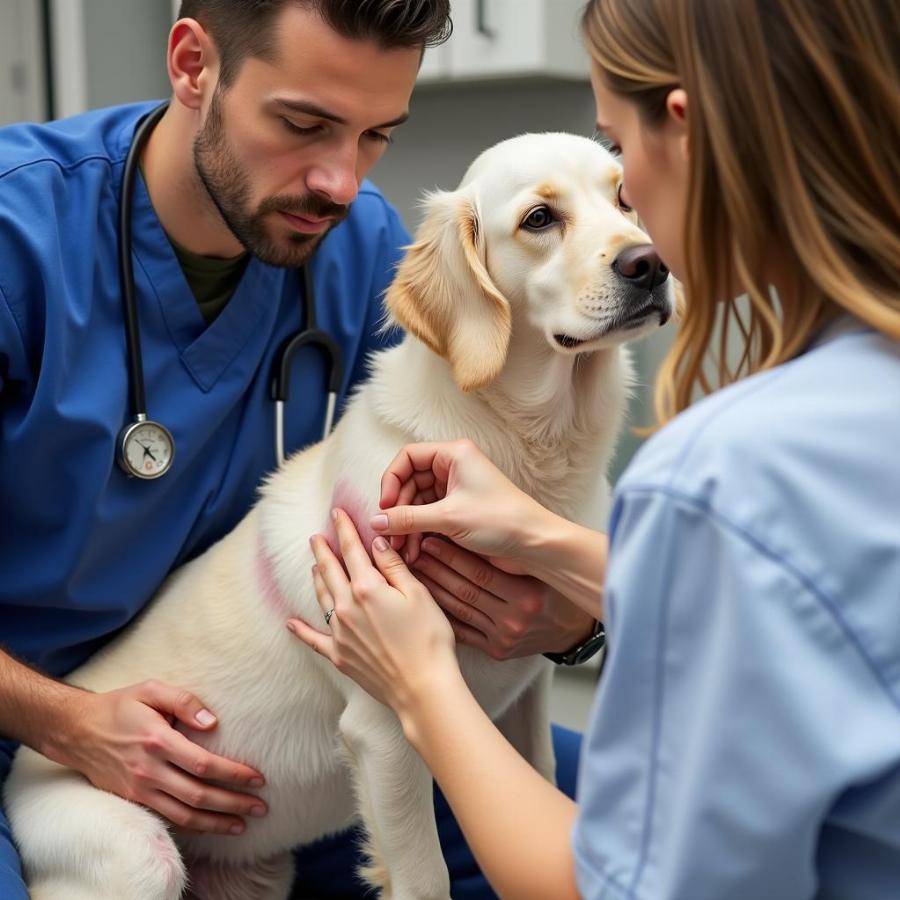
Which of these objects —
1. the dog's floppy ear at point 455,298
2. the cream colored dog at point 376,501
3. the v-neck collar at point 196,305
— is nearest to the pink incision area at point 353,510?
the cream colored dog at point 376,501

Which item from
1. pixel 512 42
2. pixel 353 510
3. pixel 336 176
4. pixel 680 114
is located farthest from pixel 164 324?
pixel 512 42

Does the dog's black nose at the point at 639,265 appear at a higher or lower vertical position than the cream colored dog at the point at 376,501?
higher

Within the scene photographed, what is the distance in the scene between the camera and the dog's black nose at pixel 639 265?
1.12m

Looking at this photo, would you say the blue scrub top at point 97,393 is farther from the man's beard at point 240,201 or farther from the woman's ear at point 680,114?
the woman's ear at point 680,114

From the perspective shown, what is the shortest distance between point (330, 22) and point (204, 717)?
2.66 feet

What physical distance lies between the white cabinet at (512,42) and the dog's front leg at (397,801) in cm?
142

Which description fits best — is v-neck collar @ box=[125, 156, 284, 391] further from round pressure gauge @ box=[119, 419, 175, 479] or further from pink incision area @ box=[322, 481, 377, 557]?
pink incision area @ box=[322, 481, 377, 557]

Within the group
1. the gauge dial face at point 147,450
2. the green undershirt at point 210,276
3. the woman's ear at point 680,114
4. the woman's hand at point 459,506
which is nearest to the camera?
the woman's ear at point 680,114

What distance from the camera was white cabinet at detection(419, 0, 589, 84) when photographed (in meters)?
2.10

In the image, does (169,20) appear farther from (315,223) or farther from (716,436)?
(716,436)

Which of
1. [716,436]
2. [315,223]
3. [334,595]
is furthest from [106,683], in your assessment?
[716,436]

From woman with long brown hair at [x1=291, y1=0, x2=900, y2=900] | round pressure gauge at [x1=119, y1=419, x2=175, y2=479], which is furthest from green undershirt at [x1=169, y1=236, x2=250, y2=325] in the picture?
woman with long brown hair at [x1=291, y1=0, x2=900, y2=900]

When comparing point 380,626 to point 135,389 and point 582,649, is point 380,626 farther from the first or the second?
point 135,389

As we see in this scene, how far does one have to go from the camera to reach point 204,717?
4.16 ft
